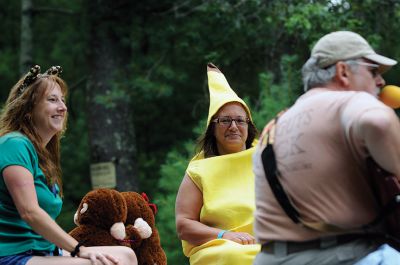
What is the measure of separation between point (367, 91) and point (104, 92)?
7706 mm

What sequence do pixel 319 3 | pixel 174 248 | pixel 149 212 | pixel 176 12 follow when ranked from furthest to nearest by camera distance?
pixel 176 12
pixel 319 3
pixel 174 248
pixel 149 212

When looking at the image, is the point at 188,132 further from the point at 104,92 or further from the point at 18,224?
the point at 18,224

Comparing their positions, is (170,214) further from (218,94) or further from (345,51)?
(345,51)

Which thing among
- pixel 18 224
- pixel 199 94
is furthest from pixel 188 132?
pixel 18 224

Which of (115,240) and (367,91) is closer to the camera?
(367,91)

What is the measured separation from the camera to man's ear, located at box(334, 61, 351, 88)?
3213mm

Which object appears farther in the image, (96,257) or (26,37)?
(26,37)

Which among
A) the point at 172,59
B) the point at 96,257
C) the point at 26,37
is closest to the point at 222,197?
the point at 96,257

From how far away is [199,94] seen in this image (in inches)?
486

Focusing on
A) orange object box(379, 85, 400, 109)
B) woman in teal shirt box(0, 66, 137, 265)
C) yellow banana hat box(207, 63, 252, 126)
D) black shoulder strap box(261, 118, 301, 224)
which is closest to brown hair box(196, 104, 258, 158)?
yellow banana hat box(207, 63, 252, 126)

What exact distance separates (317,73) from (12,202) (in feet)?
5.28

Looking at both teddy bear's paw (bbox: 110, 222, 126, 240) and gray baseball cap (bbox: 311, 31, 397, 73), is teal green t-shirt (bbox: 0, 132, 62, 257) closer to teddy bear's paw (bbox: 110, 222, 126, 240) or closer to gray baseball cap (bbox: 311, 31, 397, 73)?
teddy bear's paw (bbox: 110, 222, 126, 240)

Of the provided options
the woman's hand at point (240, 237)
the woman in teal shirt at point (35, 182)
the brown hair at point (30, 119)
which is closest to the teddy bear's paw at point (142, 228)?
the woman's hand at point (240, 237)

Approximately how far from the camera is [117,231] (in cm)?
488
